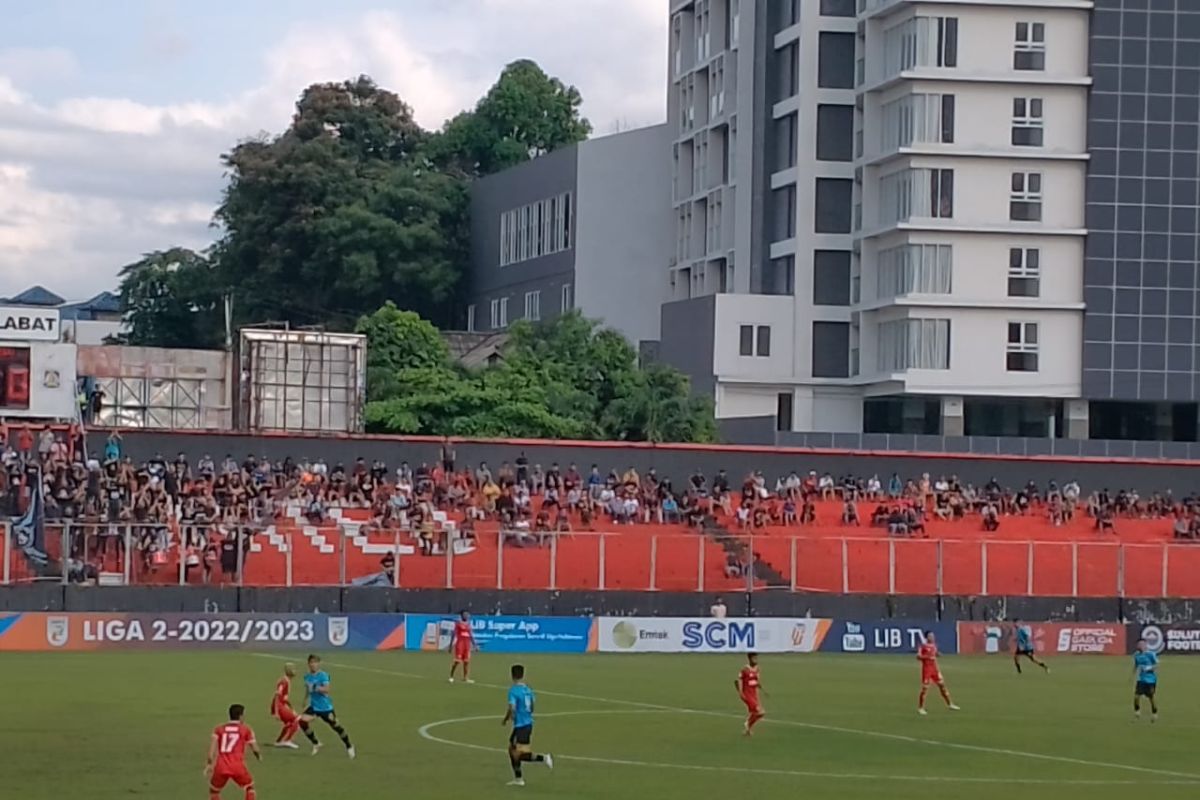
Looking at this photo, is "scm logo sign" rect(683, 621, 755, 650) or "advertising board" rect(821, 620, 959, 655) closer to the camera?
"scm logo sign" rect(683, 621, 755, 650)

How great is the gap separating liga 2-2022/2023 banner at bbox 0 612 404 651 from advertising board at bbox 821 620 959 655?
12973 mm

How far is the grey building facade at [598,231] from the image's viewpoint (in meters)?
106

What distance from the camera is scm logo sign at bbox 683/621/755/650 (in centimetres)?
6066

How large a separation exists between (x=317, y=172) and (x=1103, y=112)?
45.5 m

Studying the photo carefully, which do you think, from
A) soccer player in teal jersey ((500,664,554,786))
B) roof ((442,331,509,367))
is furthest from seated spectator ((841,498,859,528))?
soccer player in teal jersey ((500,664,554,786))

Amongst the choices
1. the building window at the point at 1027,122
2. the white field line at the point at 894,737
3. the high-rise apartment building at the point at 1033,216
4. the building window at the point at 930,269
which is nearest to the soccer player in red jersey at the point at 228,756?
the white field line at the point at 894,737

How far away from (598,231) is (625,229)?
2.18 metres

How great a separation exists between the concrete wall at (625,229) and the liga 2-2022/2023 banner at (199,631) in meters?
48.9

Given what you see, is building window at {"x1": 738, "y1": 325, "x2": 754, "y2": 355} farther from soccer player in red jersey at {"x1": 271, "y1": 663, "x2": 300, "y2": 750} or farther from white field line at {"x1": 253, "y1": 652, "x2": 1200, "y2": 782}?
soccer player in red jersey at {"x1": 271, "y1": 663, "x2": 300, "y2": 750}

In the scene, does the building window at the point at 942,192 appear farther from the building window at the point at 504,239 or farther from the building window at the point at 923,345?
the building window at the point at 504,239

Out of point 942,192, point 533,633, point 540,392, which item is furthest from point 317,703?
point 942,192

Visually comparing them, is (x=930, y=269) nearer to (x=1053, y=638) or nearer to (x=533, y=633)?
(x=1053, y=638)

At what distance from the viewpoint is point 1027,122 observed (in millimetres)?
91562

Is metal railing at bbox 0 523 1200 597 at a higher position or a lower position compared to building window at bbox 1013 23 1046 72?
lower
